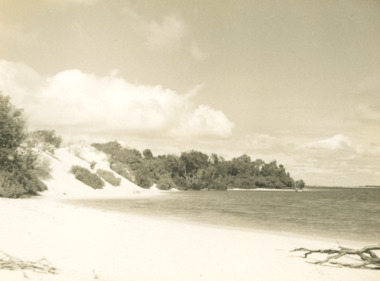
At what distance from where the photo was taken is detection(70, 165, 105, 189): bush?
53.0 m

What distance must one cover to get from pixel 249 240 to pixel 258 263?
4.20 m

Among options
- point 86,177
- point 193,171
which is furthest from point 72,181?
point 193,171

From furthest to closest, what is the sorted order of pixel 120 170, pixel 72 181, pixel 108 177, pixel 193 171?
pixel 193 171 → pixel 120 170 → pixel 108 177 → pixel 72 181

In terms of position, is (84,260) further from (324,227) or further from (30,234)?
(324,227)

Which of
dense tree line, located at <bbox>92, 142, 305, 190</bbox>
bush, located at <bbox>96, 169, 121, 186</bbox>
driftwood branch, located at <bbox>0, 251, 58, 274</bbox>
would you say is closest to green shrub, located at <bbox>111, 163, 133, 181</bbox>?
dense tree line, located at <bbox>92, 142, 305, 190</bbox>

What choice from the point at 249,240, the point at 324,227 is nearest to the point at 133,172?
the point at 324,227

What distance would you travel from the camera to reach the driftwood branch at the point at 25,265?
312 inches

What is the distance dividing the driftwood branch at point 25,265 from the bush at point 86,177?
45711mm

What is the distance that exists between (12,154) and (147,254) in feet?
86.9

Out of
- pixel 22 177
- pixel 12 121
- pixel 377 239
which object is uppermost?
pixel 12 121

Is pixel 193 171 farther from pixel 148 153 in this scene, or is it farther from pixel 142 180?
pixel 142 180

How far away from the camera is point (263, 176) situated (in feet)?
415

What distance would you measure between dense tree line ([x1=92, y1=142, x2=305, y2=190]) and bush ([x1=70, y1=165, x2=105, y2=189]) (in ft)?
53.8

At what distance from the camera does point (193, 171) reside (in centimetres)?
10856
